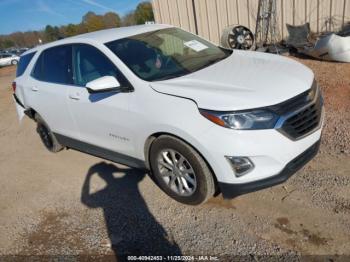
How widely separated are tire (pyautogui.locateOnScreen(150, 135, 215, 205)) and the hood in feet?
1.55

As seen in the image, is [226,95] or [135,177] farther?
[135,177]

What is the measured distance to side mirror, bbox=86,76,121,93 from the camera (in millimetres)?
3348

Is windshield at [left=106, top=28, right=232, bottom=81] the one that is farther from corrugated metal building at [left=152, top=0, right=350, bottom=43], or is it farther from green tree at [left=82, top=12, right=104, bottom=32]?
green tree at [left=82, top=12, right=104, bottom=32]

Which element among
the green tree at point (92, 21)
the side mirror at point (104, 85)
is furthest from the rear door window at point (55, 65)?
the green tree at point (92, 21)

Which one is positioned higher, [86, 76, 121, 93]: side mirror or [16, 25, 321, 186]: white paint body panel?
[86, 76, 121, 93]: side mirror

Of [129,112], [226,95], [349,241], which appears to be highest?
[226,95]

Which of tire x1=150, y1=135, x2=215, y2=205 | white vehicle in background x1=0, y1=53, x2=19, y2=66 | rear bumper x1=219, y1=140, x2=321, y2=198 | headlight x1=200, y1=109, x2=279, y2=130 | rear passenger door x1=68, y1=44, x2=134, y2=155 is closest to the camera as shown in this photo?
headlight x1=200, y1=109, x2=279, y2=130

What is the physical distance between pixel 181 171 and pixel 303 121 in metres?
1.23

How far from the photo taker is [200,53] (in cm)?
407

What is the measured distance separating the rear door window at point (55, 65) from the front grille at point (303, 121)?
268cm

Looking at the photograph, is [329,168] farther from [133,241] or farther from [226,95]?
[133,241]

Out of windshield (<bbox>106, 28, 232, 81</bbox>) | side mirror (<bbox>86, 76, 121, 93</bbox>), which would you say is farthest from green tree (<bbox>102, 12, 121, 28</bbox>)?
side mirror (<bbox>86, 76, 121, 93</bbox>)

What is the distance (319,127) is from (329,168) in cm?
72

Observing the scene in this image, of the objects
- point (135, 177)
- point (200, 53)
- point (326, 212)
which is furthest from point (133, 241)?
point (200, 53)
